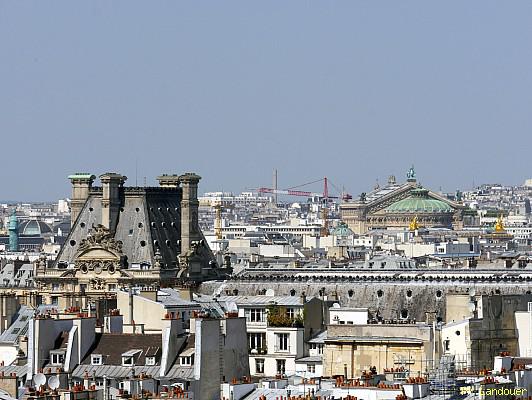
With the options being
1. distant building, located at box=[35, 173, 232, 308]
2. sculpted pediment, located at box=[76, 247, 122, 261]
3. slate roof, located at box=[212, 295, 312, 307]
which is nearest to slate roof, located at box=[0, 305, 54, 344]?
slate roof, located at box=[212, 295, 312, 307]

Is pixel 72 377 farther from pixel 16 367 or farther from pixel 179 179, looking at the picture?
pixel 179 179

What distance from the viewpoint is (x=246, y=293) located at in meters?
99.8

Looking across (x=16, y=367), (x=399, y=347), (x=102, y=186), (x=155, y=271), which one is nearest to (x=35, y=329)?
(x=16, y=367)

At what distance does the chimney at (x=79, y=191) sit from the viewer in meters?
141

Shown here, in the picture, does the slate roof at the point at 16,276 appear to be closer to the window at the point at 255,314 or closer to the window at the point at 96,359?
the window at the point at 255,314

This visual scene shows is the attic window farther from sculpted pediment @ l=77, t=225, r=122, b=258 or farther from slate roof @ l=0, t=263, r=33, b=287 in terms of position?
slate roof @ l=0, t=263, r=33, b=287

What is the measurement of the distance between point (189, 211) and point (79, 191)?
8.91m

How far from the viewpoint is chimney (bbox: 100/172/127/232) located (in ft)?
443

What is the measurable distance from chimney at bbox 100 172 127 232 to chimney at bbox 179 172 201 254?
3.01 metres

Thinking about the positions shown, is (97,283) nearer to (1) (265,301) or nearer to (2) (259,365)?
(1) (265,301)

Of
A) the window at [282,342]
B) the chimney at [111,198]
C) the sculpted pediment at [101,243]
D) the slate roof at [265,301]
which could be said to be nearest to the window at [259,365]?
the window at [282,342]

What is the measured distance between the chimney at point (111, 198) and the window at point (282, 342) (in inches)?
2062

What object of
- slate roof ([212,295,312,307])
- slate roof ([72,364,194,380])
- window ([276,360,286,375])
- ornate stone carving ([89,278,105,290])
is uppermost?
ornate stone carving ([89,278,105,290])

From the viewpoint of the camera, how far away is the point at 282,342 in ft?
271
